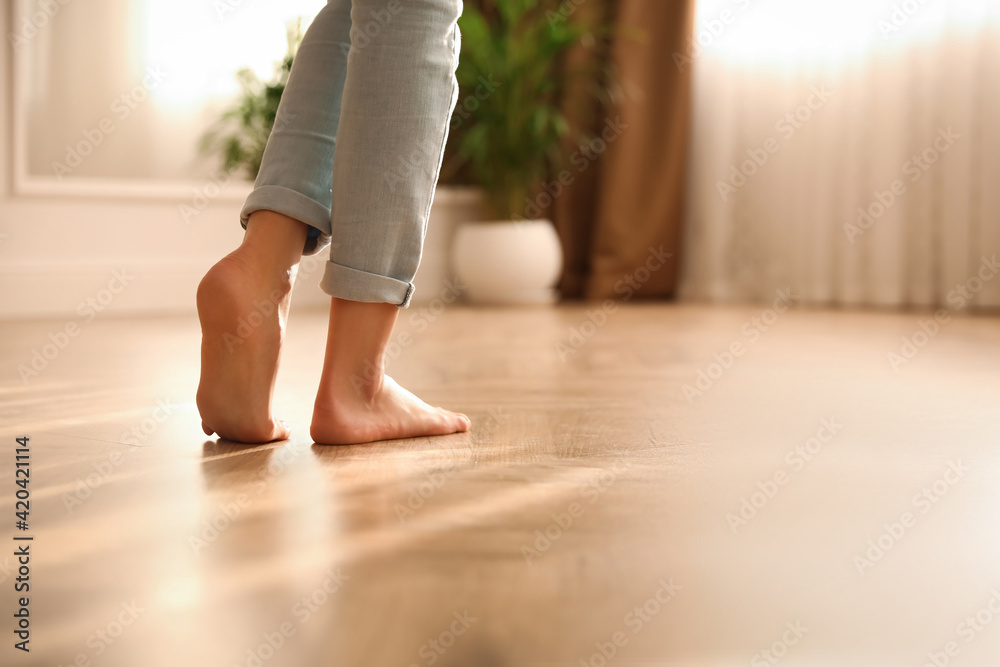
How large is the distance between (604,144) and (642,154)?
161 mm

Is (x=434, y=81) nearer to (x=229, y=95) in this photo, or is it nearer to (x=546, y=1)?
(x=229, y=95)

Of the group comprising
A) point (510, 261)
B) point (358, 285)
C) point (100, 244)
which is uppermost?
point (358, 285)

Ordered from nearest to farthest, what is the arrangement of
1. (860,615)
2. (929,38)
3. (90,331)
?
(860,615), (90,331), (929,38)

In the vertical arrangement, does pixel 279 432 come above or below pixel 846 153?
below

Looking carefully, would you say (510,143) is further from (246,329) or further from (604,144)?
(246,329)

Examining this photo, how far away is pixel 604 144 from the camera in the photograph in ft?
11.0

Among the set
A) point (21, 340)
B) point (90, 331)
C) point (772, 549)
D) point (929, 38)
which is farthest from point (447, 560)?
point (929, 38)

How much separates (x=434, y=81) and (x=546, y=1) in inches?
109

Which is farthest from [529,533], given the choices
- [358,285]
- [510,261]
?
[510,261]

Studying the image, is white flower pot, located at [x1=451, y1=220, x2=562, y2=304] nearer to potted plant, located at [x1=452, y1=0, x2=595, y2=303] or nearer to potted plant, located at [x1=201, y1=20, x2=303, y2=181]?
potted plant, located at [x1=452, y1=0, x2=595, y2=303]

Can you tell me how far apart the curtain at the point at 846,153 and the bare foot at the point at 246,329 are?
2.37m

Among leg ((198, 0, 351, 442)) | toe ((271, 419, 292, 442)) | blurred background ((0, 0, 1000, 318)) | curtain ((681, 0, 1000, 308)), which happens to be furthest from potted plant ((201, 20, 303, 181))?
toe ((271, 419, 292, 442))

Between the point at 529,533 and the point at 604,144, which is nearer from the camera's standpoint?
the point at 529,533

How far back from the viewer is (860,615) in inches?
18.2
